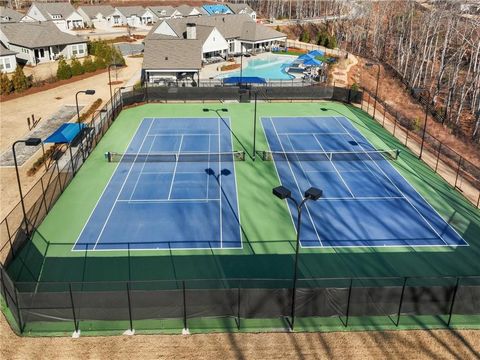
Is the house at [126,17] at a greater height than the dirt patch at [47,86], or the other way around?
the house at [126,17]

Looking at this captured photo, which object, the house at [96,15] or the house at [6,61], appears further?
the house at [96,15]

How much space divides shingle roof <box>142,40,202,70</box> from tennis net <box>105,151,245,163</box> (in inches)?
860

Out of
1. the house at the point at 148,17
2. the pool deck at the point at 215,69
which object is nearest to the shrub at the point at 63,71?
the pool deck at the point at 215,69

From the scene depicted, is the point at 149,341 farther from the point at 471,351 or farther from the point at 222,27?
the point at 222,27

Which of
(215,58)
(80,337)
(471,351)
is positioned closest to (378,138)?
(471,351)

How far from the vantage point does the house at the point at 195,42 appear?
50.9 metres

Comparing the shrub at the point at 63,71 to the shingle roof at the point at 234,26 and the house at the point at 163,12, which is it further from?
the house at the point at 163,12

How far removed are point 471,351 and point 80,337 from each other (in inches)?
537

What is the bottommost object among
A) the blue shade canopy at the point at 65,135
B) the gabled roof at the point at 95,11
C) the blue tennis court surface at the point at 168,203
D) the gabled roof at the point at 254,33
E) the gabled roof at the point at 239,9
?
the blue tennis court surface at the point at 168,203

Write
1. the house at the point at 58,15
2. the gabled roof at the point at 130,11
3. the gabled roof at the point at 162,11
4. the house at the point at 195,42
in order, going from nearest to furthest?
the house at the point at 195,42 < the house at the point at 58,15 < the gabled roof at the point at 130,11 < the gabled roof at the point at 162,11

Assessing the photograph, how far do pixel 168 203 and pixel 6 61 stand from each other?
140 feet

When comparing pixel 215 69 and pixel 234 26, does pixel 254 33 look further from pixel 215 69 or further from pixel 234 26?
pixel 215 69

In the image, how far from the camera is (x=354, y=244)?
70.2 feet

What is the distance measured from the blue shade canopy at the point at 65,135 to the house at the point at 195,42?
20.8m
